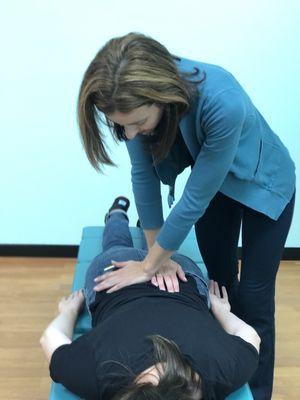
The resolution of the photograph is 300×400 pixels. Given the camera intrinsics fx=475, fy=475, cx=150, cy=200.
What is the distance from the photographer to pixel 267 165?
53.4 inches

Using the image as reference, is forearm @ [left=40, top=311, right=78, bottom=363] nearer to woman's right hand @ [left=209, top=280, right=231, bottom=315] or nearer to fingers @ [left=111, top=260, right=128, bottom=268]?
fingers @ [left=111, top=260, right=128, bottom=268]

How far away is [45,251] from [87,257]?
0.86 metres

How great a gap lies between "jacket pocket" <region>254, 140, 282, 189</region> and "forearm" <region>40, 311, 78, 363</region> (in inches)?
27.4

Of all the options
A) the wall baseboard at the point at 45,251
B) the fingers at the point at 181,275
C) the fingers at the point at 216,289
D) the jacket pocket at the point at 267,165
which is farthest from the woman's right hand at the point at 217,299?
the wall baseboard at the point at 45,251

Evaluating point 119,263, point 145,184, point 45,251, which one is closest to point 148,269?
point 119,263

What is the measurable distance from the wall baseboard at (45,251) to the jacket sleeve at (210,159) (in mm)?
1480

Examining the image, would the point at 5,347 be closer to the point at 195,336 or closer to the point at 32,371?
the point at 32,371

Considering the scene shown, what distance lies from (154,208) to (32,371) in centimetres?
86

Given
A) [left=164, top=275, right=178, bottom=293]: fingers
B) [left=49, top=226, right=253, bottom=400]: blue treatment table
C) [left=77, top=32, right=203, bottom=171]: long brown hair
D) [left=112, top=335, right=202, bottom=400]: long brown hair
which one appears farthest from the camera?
[left=164, top=275, right=178, bottom=293]: fingers

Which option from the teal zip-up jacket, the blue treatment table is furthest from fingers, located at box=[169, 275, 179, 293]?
the blue treatment table

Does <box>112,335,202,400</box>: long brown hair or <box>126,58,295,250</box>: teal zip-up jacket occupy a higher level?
<box>126,58,295,250</box>: teal zip-up jacket

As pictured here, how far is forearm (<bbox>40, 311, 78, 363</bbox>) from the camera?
1.27 metres

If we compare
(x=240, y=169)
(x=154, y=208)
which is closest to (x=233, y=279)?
(x=154, y=208)

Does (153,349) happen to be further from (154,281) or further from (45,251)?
(45,251)
